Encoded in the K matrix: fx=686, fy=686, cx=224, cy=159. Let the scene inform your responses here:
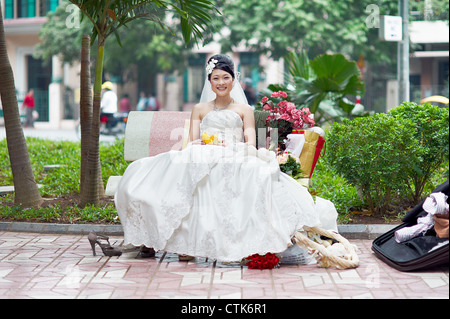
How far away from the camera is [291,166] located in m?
6.50

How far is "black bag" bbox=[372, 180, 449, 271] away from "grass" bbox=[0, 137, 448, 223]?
3.70 feet

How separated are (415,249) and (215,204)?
1.70 meters

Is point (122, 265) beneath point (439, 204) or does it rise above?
beneath

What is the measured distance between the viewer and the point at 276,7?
26938mm

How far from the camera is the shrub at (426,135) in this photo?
7469 mm

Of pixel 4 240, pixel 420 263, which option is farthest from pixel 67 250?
pixel 420 263

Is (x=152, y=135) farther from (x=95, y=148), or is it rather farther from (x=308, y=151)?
(x=308, y=151)

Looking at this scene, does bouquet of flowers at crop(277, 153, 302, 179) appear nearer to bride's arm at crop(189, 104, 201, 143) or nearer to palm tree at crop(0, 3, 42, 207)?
bride's arm at crop(189, 104, 201, 143)

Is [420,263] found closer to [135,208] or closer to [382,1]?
[135,208]

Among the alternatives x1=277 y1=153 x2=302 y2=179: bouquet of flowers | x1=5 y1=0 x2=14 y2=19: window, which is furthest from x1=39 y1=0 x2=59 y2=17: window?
x1=277 y1=153 x2=302 y2=179: bouquet of flowers

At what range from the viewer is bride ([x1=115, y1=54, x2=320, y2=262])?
226 inches

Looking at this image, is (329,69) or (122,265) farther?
(329,69)

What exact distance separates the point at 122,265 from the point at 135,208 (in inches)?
20.2

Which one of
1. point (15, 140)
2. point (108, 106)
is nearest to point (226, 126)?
point (15, 140)
